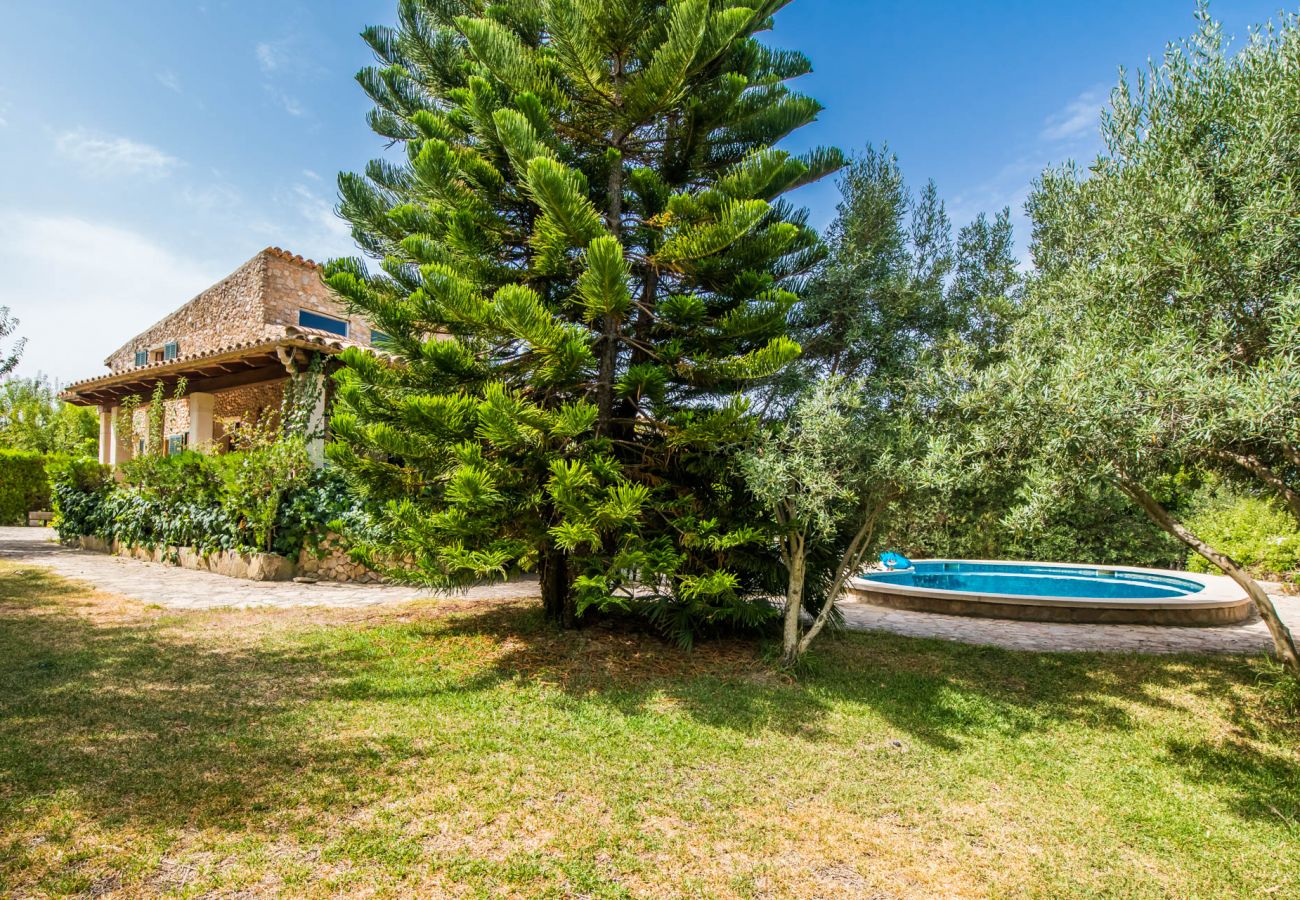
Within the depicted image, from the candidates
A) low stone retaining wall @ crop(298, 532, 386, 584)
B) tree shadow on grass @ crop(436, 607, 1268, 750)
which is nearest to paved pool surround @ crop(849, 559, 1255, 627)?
tree shadow on grass @ crop(436, 607, 1268, 750)

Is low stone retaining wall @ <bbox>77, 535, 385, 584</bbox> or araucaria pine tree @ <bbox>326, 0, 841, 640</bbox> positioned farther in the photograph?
low stone retaining wall @ <bbox>77, 535, 385, 584</bbox>

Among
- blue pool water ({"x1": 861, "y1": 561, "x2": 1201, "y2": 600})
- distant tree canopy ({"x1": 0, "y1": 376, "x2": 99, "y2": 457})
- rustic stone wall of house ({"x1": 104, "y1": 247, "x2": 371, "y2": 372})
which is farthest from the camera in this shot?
→ distant tree canopy ({"x1": 0, "y1": 376, "x2": 99, "y2": 457})

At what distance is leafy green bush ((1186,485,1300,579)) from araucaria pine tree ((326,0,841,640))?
426 inches

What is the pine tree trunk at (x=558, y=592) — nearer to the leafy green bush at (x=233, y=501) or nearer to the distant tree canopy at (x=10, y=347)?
the leafy green bush at (x=233, y=501)

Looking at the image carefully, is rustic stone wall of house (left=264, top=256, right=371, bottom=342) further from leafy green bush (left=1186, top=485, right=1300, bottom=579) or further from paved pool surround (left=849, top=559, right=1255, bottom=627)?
leafy green bush (left=1186, top=485, right=1300, bottom=579)

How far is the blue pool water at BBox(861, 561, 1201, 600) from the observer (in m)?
11.3

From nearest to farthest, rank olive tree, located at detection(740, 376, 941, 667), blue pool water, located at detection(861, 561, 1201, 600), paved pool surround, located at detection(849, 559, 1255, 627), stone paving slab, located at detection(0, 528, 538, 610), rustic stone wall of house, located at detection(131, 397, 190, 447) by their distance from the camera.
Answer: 1. olive tree, located at detection(740, 376, 941, 667)
2. stone paving slab, located at detection(0, 528, 538, 610)
3. paved pool surround, located at detection(849, 559, 1255, 627)
4. blue pool water, located at detection(861, 561, 1201, 600)
5. rustic stone wall of house, located at detection(131, 397, 190, 447)

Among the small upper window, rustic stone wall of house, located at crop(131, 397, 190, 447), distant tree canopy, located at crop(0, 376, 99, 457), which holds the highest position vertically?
the small upper window

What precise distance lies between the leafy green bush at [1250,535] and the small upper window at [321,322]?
2201 centimetres

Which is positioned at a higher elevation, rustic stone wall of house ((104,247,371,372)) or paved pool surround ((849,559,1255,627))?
rustic stone wall of house ((104,247,371,372))

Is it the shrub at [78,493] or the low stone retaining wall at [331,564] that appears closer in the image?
the low stone retaining wall at [331,564]

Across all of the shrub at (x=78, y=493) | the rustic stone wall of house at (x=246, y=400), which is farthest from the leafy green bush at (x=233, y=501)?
the rustic stone wall of house at (x=246, y=400)

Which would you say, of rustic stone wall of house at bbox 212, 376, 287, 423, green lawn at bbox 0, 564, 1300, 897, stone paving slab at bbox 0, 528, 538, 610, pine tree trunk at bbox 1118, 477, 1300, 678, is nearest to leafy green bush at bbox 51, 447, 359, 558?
stone paving slab at bbox 0, 528, 538, 610

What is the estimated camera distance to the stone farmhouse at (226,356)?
11211 millimetres
